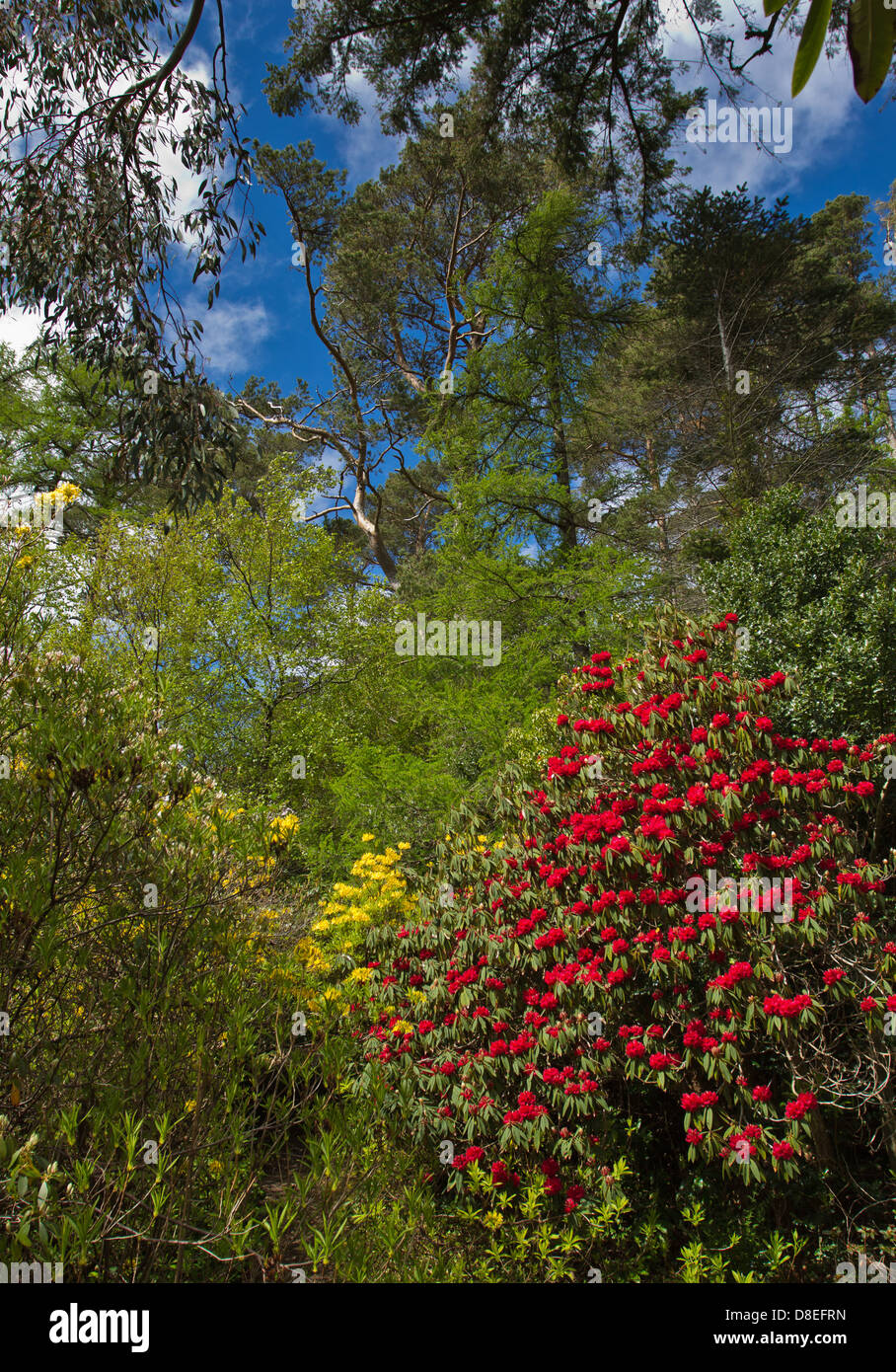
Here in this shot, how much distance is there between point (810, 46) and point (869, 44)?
0.09m

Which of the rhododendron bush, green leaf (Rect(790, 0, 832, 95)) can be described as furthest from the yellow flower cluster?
green leaf (Rect(790, 0, 832, 95))

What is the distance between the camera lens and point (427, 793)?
6984 mm

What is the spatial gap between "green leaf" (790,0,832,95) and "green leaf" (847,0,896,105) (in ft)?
0.15

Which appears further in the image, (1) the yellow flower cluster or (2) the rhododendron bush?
(1) the yellow flower cluster

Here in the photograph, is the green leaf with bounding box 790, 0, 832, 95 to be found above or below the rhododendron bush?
above

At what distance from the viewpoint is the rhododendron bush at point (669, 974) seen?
2820 millimetres

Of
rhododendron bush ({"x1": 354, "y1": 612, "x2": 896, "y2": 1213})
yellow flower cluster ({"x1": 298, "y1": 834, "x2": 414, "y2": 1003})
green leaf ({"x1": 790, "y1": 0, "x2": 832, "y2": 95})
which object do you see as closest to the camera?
green leaf ({"x1": 790, "y1": 0, "x2": 832, "y2": 95})

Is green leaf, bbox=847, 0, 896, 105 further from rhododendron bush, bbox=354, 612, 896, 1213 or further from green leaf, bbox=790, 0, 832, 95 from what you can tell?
rhododendron bush, bbox=354, 612, 896, 1213

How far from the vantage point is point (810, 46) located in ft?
2.93

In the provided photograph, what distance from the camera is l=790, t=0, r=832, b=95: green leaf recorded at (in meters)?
0.86

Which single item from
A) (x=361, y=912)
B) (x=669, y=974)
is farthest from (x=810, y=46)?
(x=361, y=912)

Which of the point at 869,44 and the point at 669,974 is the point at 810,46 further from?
the point at 669,974

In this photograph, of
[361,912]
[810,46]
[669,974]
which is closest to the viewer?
[810,46]
